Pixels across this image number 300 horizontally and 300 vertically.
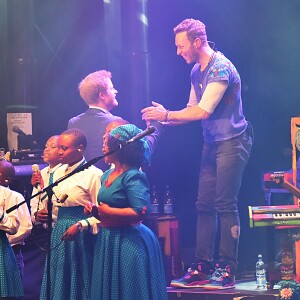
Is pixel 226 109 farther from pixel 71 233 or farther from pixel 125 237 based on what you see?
pixel 71 233

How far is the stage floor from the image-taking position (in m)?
6.50

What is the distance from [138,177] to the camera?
18.9 feet

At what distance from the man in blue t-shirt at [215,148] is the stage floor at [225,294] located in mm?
91

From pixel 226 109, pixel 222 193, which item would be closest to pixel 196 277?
pixel 222 193

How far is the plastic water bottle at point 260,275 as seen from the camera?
6944 millimetres

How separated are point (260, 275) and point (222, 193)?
83cm

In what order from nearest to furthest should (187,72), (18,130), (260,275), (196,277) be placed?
(196,277)
(260,275)
(187,72)
(18,130)

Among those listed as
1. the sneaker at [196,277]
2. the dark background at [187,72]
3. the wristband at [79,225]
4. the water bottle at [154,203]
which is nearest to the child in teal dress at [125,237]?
the wristband at [79,225]

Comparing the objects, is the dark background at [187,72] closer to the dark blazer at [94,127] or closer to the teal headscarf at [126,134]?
the dark blazer at [94,127]

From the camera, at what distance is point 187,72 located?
8234 millimetres

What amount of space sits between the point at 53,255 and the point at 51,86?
3610mm

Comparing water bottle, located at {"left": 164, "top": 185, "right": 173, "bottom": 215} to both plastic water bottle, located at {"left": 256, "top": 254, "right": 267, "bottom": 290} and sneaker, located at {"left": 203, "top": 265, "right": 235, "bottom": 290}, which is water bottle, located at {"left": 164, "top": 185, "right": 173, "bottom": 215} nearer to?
plastic water bottle, located at {"left": 256, "top": 254, "right": 267, "bottom": 290}

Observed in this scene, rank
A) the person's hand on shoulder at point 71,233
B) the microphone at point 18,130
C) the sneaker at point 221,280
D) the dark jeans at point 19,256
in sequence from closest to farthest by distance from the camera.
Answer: the person's hand on shoulder at point 71,233 → the sneaker at point 221,280 → the dark jeans at point 19,256 → the microphone at point 18,130

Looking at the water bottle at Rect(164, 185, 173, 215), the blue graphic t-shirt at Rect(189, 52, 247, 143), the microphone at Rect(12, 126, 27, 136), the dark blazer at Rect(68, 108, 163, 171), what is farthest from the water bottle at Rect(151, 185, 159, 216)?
the microphone at Rect(12, 126, 27, 136)
